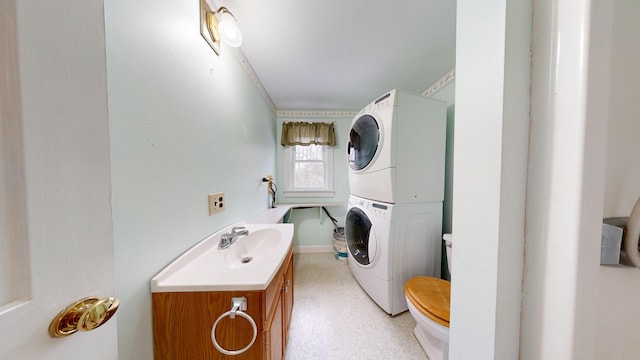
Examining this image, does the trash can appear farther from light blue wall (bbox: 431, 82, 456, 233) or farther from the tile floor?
light blue wall (bbox: 431, 82, 456, 233)

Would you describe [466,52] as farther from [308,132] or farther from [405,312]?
[308,132]

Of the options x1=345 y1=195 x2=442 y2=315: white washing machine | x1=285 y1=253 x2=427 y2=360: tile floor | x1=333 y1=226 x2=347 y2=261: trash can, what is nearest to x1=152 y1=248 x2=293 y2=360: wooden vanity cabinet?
x1=285 y1=253 x2=427 y2=360: tile floor

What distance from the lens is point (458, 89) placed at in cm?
54

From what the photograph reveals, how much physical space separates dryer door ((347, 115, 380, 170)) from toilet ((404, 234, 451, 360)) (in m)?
0.92

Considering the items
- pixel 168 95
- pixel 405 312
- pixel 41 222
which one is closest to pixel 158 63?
pixel 168 95

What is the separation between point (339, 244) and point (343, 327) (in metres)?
1.12

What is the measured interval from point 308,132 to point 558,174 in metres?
2.49

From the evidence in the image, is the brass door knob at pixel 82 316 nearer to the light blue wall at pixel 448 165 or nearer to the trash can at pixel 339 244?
the light blue wall at pixel 448 165

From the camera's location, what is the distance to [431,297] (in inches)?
45.4

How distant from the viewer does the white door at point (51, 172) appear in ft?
0.82

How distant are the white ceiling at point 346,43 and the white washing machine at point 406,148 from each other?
0.36 metres

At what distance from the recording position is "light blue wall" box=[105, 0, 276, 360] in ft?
1.94

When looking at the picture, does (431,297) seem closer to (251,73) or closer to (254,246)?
(254,246)

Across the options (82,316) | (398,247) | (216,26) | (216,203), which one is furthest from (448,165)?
(82,316)
